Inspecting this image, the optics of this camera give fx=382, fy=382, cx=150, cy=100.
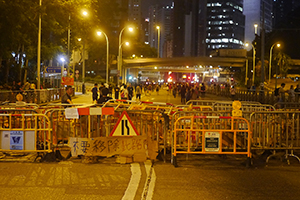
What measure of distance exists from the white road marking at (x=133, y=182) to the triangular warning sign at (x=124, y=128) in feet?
2.33

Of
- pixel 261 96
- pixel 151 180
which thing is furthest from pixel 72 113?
pixel 261 96

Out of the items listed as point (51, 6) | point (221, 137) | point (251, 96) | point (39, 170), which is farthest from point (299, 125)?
point (251, 96)

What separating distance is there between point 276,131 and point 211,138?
193 centimetres

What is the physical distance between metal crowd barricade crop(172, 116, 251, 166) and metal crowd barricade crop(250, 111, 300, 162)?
0.35 metres

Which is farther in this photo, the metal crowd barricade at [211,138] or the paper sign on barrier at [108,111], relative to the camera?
the paper sign on barrier at [108,111]

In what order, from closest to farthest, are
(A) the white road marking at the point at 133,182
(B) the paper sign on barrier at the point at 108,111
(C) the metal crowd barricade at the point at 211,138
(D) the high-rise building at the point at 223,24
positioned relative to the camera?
(A) the white road marking at the point at 133,182
(C) the metal crowd barricade at the point at 211,138
(B) the paper sign on barrier at the point at 108,111
(D) the high-rise building at the point at 223,24

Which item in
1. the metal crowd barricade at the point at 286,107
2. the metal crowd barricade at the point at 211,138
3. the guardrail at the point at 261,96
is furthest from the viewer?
the guardrail at the point at 261,96

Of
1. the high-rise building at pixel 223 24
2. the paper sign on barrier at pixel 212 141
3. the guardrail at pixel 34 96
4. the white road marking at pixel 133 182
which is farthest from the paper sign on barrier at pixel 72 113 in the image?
the high-rise building at pixel 223 24

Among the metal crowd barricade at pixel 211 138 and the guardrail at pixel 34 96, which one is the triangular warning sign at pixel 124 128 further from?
the guardrail at pixel 34 96

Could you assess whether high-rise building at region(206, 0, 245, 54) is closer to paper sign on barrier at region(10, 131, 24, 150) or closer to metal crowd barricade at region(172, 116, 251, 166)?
metal crowd barricade at region(172, 116, 251, 166)

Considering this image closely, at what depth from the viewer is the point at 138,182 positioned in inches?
275

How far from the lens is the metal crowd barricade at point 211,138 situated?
8305 millimetres

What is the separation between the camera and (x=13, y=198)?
5.97 meters

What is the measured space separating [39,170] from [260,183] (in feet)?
14.5
